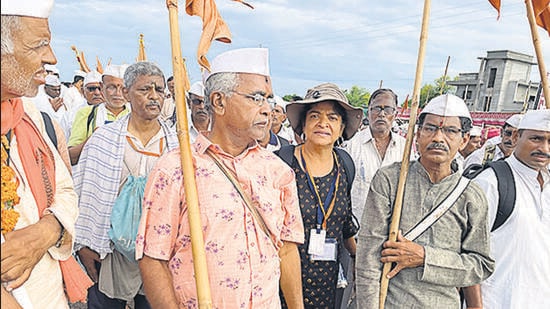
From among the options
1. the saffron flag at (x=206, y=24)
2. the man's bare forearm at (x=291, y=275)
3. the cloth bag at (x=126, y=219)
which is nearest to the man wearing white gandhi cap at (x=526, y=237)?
the man's bare forearm at (x=291, y=275)

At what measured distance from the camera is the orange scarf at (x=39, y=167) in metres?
1.61

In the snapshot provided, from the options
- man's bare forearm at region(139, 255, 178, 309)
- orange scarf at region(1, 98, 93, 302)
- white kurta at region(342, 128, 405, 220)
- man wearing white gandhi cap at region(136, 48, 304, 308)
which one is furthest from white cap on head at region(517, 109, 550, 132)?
orange scarf at region(1, 98, 93, 302)

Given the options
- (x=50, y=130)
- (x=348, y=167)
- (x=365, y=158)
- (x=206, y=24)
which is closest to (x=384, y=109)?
(x=365, y=158)

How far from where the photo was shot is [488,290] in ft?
10.0

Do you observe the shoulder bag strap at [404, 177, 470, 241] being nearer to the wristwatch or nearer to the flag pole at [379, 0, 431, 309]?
the flag pole at [379, 0, 431, 309]

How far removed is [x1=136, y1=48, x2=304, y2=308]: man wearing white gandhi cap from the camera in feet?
6.22

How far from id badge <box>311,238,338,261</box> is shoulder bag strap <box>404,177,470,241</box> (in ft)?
1.73

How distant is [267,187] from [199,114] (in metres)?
2.47

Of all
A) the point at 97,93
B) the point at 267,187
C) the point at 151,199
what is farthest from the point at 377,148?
the point at 97,93

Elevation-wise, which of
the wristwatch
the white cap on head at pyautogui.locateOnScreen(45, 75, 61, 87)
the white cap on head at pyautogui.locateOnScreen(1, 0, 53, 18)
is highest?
the white cap on head at pyautogui.locateOnScreen(1, 0, 53, 18)

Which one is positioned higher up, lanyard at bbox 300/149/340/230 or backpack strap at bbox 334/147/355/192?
backpack strap at bbox 334/147/355/192

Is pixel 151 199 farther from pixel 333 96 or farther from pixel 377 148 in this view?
pixel 377 148

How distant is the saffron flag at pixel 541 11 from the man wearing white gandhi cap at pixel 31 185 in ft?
9.03

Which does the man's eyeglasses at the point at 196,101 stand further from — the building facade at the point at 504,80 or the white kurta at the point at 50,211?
the building facade at the point at 504,80
